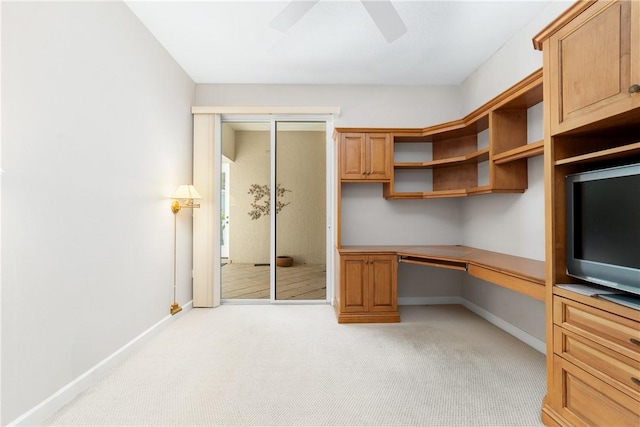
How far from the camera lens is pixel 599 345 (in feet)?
4.53

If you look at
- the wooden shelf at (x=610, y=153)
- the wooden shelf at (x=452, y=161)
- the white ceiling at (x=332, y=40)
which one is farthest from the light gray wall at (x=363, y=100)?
the wooden shelf at (x=610, y=153)

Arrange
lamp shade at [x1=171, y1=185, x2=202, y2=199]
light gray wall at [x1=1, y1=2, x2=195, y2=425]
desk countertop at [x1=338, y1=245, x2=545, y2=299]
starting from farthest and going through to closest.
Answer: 1. lamp shade at [x1=171, y1=185, x2=202, y2=199]
2. desk countertop at [x1=338, y1=245, x2=545, y2=299]
3. light gray wall at [x1=1, y1=2, x2=195, y2=425]

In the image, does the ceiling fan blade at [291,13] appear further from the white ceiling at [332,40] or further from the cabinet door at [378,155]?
the cabinet door at [378,155]

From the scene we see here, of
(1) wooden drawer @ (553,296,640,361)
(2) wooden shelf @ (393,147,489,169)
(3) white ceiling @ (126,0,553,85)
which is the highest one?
(3) white ceiling @ (126,0,553,85)

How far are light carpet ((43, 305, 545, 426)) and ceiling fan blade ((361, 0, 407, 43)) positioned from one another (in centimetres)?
256

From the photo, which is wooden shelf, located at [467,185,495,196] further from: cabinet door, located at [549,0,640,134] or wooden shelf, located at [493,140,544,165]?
cabinet door, located at [549,0,640,134]

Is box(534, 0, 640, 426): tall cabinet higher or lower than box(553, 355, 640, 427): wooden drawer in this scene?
higher

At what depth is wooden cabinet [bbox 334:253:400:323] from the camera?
3.20m

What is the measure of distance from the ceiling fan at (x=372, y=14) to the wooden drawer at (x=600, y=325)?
2.08 metres

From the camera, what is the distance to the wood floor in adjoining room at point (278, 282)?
3.96 meters

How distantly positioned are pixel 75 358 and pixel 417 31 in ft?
12.1

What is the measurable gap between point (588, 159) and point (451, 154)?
228cm

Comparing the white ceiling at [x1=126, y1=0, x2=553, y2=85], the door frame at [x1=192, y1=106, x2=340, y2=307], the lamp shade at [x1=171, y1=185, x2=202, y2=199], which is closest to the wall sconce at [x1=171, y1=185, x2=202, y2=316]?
the lamp shade at [x1=171, y1=185, x2=202, y2=199]

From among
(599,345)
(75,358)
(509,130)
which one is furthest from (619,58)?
(75,358)
